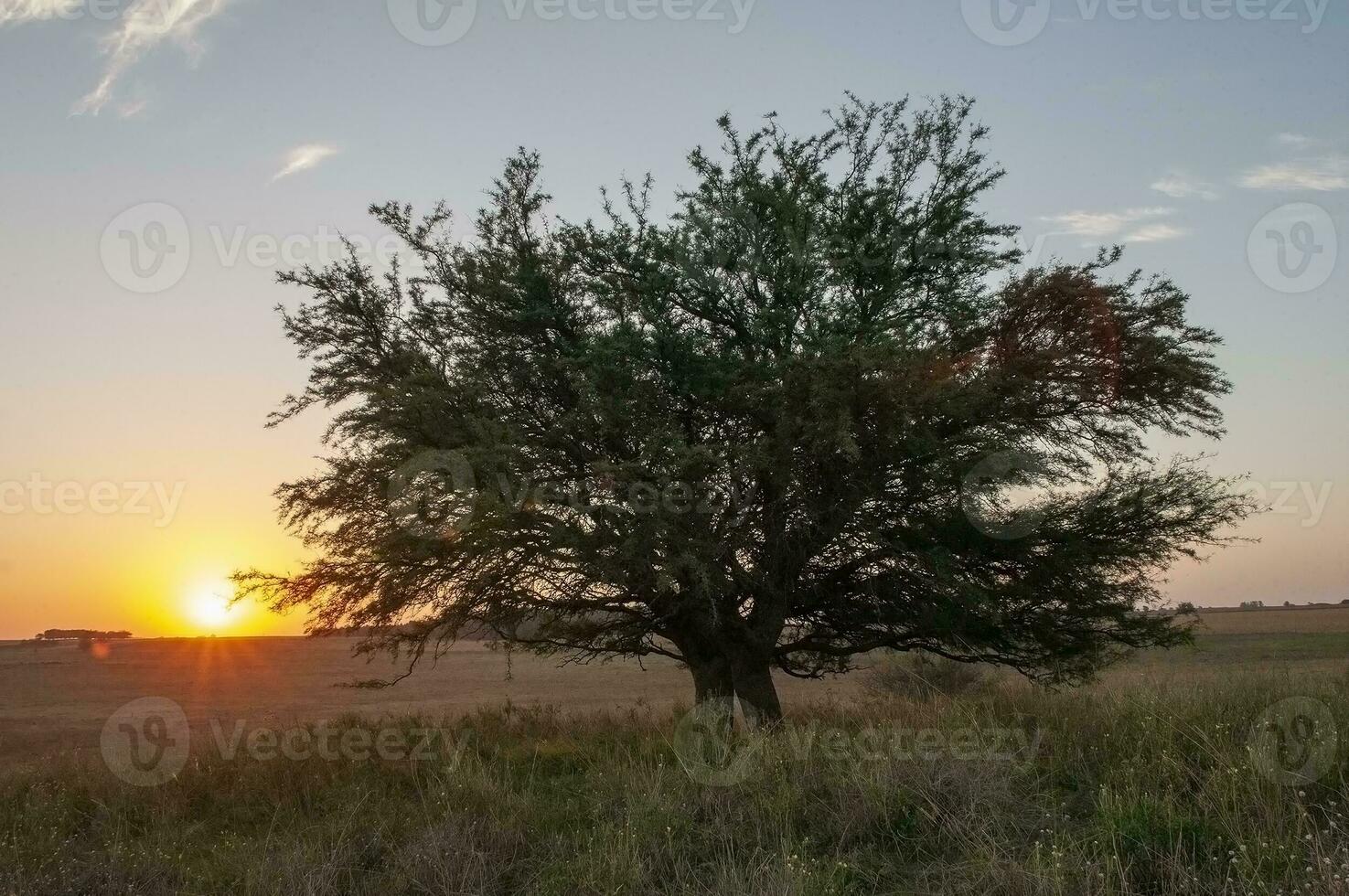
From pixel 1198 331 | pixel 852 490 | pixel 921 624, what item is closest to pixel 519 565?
pixel 852 490

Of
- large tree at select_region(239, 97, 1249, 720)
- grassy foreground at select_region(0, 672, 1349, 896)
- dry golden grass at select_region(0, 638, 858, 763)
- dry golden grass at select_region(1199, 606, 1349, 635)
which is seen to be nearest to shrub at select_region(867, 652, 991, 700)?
dry golden grass at select_region(0, 638, 858, 763)

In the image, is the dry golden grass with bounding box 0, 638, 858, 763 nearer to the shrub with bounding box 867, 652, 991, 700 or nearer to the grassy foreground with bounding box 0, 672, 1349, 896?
the shrub with bounding box 867, 652, 991, 700

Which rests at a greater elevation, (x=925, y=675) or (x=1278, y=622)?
(x=925, y=675)

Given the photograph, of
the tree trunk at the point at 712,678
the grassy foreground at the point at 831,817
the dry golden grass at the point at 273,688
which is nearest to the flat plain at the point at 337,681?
the dry golden grass at the point at 273,688

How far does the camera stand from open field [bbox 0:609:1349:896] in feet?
22.6

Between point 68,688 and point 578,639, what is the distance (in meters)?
41.2

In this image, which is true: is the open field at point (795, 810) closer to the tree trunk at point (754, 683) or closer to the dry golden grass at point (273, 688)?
the tree trunk at point (754, 683)

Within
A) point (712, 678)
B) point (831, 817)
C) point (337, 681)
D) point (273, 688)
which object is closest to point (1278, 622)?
point (337, 681)

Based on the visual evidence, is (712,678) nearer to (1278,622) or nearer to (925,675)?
(925,675)

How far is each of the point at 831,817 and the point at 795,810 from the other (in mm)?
319

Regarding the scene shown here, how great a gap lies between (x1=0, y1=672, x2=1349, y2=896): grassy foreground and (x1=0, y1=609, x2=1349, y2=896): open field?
0.9 inches

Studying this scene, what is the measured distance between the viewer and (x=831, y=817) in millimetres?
8133

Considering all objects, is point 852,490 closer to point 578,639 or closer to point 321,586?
point 578,639

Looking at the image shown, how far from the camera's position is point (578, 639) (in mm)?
17812
